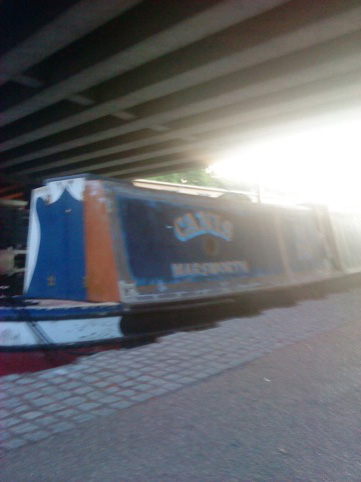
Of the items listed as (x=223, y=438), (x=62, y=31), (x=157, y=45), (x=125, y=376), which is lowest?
(x=223, y=438)

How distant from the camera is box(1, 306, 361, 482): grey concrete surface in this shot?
2742 mm

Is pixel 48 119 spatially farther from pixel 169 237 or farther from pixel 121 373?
pixel 121 373

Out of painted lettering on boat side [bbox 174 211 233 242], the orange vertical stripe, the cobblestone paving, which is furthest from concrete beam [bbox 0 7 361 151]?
the cobblestone paving

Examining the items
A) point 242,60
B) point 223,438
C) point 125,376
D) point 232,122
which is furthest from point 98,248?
point 232,122

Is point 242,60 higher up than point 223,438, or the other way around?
point 242,60

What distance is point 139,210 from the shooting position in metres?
6.82

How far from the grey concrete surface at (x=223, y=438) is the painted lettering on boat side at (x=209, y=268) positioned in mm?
2809

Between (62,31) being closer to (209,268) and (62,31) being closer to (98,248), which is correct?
(98,248)

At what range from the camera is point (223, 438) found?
10.4 ft

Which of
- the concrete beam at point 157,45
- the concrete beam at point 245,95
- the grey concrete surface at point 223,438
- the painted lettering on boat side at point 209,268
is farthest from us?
the concrete beam at point 245,95

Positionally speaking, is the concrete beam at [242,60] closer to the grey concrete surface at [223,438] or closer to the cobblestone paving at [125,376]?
the cobblestone paving at [125,376]

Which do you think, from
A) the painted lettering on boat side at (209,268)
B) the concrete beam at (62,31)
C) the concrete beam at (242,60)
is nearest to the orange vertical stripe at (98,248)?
the painted lettering on boat side at (209,268)

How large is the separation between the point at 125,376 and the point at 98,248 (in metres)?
2.17

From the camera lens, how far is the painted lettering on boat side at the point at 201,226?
7383 millimetres
